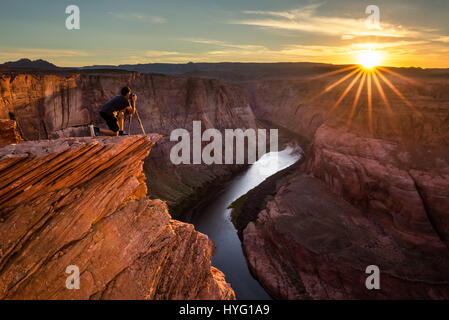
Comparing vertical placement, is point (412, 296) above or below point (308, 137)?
below

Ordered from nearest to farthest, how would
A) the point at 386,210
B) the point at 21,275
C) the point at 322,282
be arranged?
the point at 21,275 → the point at 322,282 → the point at 386,210

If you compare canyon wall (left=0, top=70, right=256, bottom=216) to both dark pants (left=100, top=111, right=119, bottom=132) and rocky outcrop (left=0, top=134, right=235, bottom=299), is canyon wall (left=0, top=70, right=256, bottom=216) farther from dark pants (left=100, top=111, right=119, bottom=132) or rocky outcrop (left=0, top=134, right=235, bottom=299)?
rocky outcrop (left=0, top=134, right=235, bottom=299)

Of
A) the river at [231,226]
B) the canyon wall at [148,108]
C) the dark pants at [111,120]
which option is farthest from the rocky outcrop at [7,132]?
the canyon wall at [148,108]

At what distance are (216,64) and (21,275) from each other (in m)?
189

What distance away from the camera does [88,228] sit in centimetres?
688

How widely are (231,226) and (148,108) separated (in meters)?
22.5

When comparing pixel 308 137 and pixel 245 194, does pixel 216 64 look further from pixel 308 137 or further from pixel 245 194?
pixel 245 194

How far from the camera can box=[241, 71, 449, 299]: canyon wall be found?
1566 centimetres

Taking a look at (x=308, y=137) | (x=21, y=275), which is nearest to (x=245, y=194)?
(x=21, y=275)

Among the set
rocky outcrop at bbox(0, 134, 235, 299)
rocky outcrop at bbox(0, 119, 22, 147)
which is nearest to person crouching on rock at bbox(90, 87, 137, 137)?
rocky outcrop at bbox(0, 134, 235, 299)

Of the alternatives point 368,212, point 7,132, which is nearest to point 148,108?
→ point 368,212

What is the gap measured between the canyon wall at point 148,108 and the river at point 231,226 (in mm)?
2771
